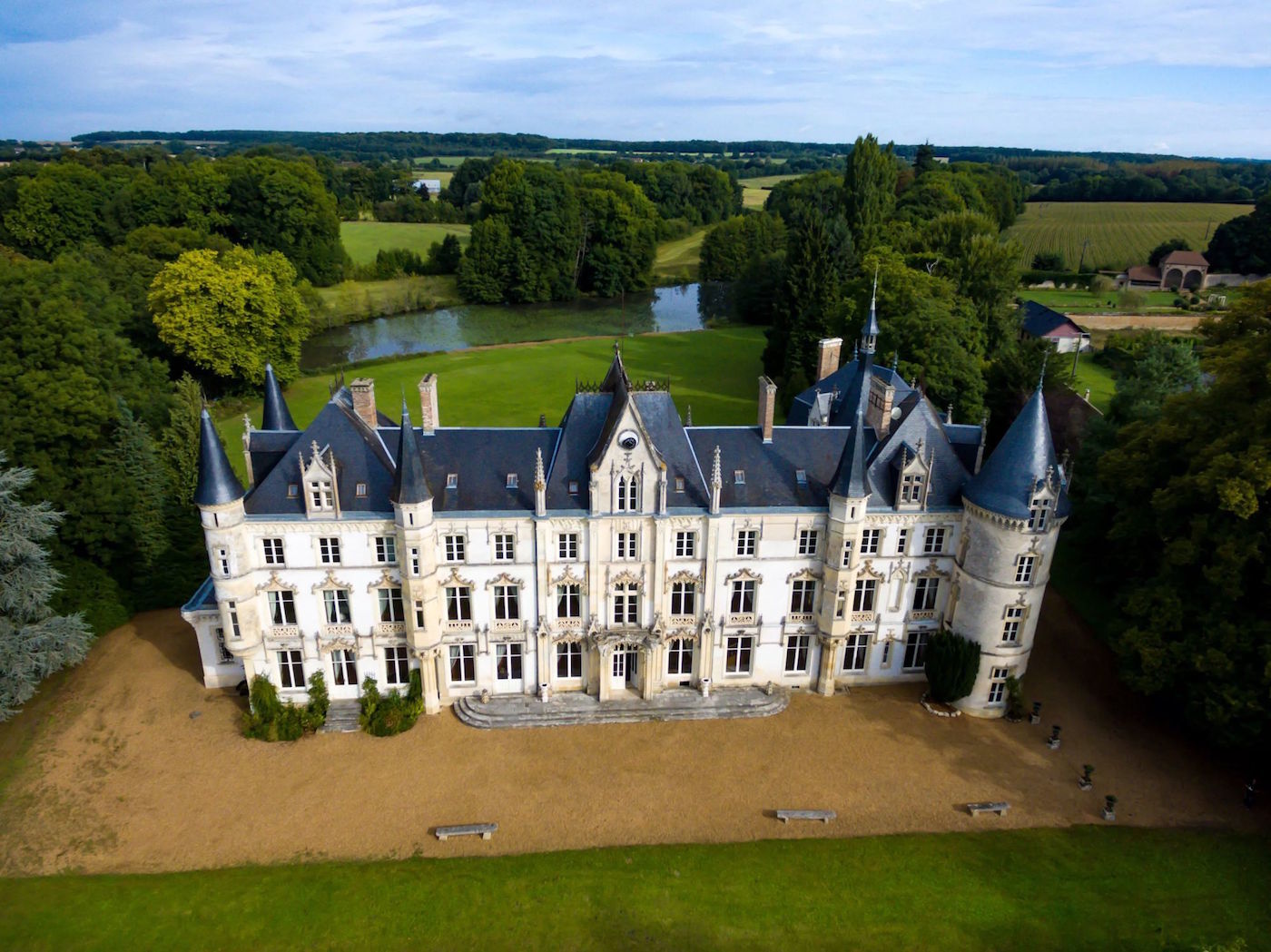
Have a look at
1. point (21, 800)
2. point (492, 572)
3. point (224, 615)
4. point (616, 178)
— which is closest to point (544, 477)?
point (492, 572)

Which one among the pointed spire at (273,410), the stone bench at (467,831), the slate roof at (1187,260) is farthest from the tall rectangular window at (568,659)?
the slate roof at (1187,260)

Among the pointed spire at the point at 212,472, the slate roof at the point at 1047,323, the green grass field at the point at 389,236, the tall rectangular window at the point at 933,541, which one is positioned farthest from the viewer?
the green grass field at the point at 389,236

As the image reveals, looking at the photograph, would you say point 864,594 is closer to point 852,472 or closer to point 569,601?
point 852,472


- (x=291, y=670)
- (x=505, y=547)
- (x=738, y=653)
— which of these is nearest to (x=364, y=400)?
(x=505, y=547)

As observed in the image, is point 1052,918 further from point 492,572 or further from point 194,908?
point 194,908

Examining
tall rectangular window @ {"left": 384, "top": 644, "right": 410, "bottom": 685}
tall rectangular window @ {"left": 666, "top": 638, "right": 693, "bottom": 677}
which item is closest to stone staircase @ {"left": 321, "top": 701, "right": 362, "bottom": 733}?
tall rectangular window @ {"left": 384, "top": 644, "right": 410, "bottom": 685}

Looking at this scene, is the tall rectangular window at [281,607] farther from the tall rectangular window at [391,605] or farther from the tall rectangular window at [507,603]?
the tall rectangular window at [507,603]
